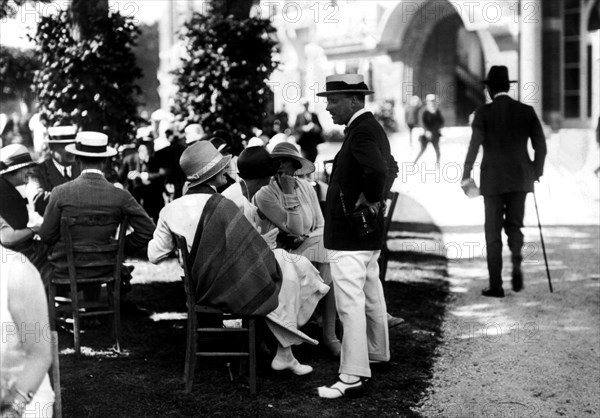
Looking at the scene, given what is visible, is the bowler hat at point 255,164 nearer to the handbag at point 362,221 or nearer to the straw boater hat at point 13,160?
the handbag at point 362,221

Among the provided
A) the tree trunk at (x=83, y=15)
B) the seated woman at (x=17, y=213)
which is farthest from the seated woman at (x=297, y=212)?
the tree trunk at (x=83, y=15)

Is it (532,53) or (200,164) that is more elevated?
(532,53)

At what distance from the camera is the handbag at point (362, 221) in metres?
5.25

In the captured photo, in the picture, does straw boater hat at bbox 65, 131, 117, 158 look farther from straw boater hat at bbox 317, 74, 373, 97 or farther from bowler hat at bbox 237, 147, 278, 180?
straw boater hat at bbox 317, 74, 373, 97

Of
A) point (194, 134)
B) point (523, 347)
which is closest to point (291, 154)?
point (523, 347)

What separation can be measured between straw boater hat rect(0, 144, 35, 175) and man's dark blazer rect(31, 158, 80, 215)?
2.30 ft

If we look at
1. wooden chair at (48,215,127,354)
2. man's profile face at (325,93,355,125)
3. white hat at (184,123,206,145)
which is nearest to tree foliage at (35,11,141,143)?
white hat at (184,123,206,145)

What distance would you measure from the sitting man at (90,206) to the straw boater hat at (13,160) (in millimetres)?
441

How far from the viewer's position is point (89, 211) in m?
6.17

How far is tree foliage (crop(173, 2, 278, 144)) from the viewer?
10445mm

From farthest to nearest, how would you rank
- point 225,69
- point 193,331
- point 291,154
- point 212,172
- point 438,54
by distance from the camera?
point 438,54 < point 225,69 < point 291,154 < point 212,172 < point 193,331

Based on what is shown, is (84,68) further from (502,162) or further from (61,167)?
(502,162)

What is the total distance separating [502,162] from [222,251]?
3.75 m

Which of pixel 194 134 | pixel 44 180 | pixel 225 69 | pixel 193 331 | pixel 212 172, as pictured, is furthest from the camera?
pixel 225 69
